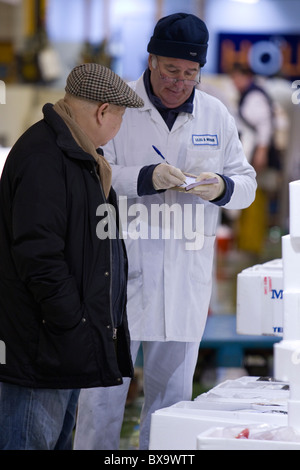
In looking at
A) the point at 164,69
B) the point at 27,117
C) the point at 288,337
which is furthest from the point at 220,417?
the point at 27,117

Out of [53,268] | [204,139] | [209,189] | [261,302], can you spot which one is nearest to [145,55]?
[204,139]

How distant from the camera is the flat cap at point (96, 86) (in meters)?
2.64

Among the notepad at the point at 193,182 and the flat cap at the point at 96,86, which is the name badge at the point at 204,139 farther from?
the flat cap at the point at 96,86

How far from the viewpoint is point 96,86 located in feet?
8.65

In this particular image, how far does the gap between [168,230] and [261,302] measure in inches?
18.8

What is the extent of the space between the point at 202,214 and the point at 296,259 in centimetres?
77

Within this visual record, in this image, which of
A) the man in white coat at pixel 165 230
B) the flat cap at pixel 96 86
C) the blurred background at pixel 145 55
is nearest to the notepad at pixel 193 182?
the man in white coat at pixel 165 230

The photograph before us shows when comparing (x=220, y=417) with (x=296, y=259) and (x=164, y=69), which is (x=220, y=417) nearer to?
→ (x=296, y=259)

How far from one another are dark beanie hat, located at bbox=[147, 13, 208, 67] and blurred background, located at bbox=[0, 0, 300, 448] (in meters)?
3.09

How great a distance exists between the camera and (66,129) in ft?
8.47

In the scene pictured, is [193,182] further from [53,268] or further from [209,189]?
[53,268]

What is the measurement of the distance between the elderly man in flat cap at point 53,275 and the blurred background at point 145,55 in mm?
3381
